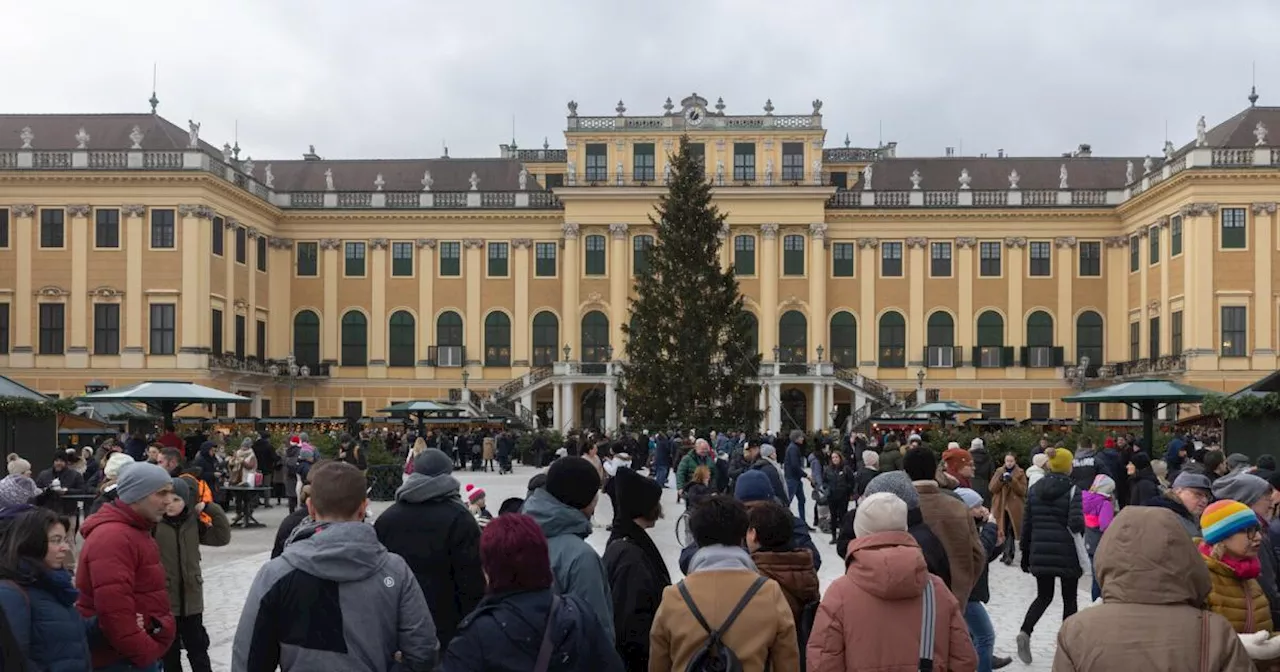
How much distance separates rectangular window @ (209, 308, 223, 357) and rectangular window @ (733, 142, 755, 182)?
802 inches

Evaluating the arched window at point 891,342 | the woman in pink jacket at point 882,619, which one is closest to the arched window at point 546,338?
the arched window at point 891,342

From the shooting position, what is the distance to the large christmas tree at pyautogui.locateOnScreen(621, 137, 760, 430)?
33.5 m

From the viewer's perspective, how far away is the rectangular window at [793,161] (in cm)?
5578

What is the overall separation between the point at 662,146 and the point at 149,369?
2115cm

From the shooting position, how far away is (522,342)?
188 ft

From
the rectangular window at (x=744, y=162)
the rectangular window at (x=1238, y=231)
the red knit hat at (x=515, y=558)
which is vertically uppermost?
the rectangular window at (x=744, y=162)

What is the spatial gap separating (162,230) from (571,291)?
1587 cm

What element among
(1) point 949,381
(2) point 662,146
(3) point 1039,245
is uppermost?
(2) point 662,146

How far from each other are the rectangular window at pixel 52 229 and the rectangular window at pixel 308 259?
1012 centimetres

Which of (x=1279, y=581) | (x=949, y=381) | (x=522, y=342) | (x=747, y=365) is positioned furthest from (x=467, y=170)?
(x=1279, y=581)

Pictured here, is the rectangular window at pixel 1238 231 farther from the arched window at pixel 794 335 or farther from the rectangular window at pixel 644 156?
the rectangular window at pixel 644 156

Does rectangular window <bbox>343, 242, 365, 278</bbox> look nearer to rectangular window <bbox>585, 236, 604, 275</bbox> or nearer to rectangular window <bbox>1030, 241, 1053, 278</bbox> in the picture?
rectangular window <bbox>585, 236, 604, 275</bbox>

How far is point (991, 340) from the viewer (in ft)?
185

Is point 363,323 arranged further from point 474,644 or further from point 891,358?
point 474,644
